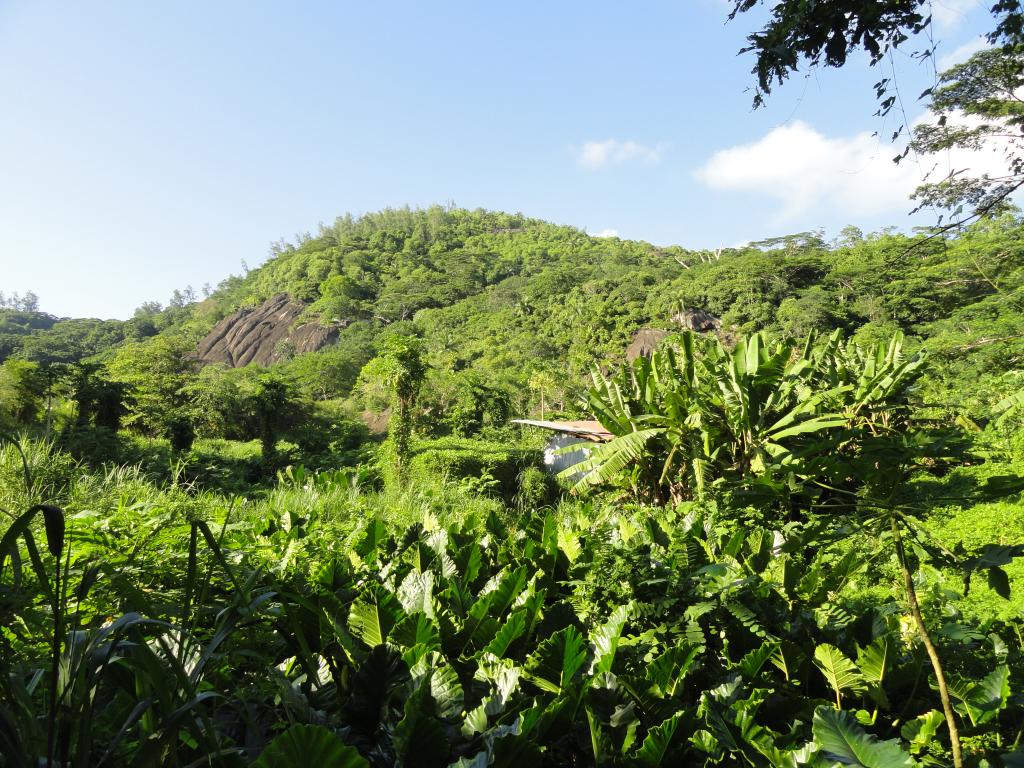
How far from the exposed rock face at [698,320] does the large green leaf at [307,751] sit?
42052mm

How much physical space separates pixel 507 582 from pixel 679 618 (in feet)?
1.83

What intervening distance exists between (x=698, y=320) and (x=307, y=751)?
43.6 m

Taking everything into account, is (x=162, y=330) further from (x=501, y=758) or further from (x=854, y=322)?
(x=501, y=758)

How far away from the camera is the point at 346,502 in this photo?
546 centimetres

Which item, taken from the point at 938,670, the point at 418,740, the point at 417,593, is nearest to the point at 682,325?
the point at 417,593

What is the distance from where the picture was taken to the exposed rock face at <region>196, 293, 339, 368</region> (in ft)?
210

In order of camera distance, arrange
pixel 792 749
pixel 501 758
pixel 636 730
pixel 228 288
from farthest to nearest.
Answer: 1. pixel 228 288
2. pixel 636 730
3. pixel 792 749
4. pixel 501 758

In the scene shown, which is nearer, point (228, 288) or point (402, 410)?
point (402, 410)

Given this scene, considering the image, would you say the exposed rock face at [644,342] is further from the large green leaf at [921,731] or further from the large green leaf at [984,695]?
the large green leaf at [921,731]

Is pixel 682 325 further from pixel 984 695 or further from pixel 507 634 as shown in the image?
pixel 507 634

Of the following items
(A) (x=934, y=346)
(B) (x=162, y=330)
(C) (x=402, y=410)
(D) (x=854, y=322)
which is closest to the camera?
(C) (x=402, y=410)

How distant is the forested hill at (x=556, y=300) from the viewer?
1786cm

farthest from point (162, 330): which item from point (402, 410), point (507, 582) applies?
point (507, 582)

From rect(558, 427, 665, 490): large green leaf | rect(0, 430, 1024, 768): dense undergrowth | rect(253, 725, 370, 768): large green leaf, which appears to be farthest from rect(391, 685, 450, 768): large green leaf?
rect(558, 427, 665, 490): large green leaf
